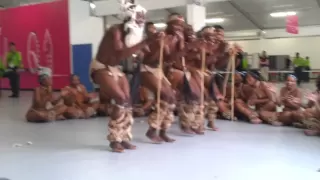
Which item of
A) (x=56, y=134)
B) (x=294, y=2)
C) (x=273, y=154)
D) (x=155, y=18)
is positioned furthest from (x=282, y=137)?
(x=155, y=18)

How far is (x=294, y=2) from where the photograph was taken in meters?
14.4

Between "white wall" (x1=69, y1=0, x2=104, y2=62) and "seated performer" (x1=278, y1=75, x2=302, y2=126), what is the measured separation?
8.08 metres

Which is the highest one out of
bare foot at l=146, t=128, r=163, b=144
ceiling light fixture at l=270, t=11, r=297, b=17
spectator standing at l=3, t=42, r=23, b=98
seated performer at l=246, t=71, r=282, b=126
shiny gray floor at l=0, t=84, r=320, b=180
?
ceiling light fixture at l=270, t=11, r=297, b=17

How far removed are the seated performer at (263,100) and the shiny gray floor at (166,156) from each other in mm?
490

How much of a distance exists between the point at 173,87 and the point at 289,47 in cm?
1753

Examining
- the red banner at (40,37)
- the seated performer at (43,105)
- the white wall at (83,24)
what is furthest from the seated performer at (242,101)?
the red banner at (40,37)

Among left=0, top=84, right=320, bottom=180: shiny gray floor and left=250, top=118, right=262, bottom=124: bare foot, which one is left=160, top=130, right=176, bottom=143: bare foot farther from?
left=250, top=118, right=262, bottom=124: bare foot

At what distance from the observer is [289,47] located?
70.5 feet

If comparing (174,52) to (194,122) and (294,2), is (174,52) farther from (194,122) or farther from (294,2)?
(294,2)

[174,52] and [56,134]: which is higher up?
[174,52]

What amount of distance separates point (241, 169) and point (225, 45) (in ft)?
8.16

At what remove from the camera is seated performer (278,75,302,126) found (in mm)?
6285

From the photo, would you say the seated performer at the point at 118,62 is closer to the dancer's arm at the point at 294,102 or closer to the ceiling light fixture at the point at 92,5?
the dancer's arm at the point at 294,102

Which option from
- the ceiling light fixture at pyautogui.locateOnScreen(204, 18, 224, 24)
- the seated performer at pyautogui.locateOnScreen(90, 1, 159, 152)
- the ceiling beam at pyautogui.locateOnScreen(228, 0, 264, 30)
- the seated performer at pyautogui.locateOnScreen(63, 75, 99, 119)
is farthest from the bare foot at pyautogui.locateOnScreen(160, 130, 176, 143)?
the ceiling light fixture at pyautogui.locateOnScreen(204, 18, 224, 24)
